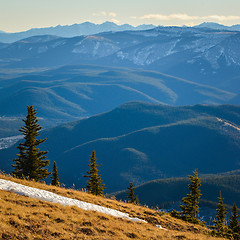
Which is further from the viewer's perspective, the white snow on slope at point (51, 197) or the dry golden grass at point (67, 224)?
the white snow on slope at point (51, 197)

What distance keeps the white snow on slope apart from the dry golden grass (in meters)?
1.02

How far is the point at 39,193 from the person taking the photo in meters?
28.8

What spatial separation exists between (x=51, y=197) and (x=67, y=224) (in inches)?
243

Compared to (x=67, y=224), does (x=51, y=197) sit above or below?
below

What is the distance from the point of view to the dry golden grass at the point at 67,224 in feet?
68.5

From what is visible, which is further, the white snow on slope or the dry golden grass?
the white snow on slope

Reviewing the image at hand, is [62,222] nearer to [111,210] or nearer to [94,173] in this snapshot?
[111,210]

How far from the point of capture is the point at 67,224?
23.0m

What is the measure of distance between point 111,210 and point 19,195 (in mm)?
8249

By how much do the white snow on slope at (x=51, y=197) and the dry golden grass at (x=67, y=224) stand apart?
40.2 inches

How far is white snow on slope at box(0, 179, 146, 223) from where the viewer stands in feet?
92.2

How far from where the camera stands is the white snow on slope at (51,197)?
2809 centimetres

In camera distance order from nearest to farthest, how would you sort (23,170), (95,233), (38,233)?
(38,233), (95,233), (23,170)

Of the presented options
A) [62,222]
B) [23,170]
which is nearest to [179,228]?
[62,222]
